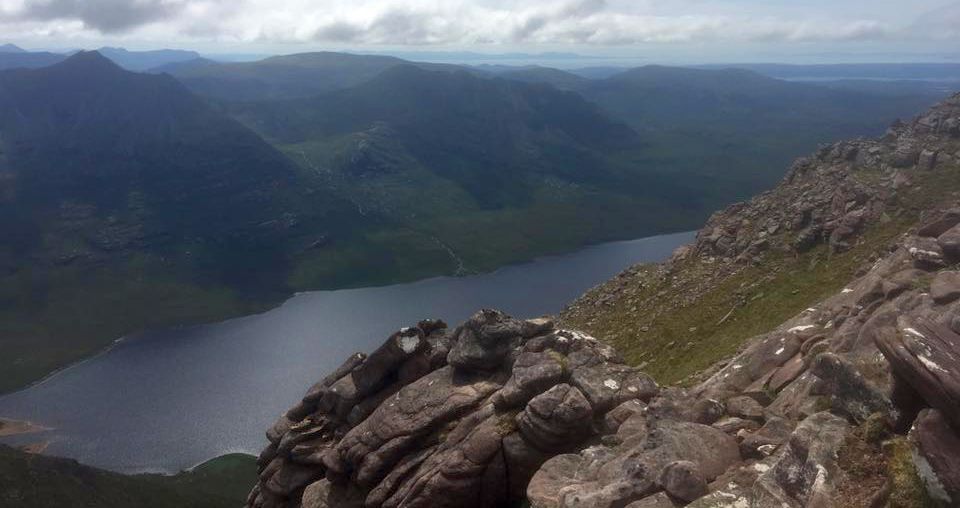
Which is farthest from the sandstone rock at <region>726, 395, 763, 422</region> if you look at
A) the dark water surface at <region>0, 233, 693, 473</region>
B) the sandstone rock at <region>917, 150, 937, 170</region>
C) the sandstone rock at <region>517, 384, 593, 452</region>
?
the dark water surface at <region>0, 233, 693, 473</region>

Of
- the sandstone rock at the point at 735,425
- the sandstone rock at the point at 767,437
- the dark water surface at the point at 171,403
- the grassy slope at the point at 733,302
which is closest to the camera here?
the sandstone rock at the point at 767,437

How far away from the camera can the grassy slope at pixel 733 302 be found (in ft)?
198

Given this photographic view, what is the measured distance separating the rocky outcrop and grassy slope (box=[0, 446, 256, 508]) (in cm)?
5918

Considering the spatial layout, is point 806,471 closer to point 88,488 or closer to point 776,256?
point 776,256

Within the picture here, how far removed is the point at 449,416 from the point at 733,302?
4478 centimetres

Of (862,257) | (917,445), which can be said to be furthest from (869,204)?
(917,445)

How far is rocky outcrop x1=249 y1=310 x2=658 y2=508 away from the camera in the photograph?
32781 millimetres

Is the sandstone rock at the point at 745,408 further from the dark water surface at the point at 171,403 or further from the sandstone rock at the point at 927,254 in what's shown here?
the dark water surface at the point at 171,403

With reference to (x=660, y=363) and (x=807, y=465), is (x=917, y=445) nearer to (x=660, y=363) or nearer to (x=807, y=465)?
(x=807, y=465)

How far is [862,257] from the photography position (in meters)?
64.1

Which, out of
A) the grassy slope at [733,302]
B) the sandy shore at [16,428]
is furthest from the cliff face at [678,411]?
the sandy shore at [16,428]

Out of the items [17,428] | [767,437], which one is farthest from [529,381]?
[17,428]

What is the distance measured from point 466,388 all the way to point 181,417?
140338 mm

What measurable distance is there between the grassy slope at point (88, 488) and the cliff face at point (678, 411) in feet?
196
